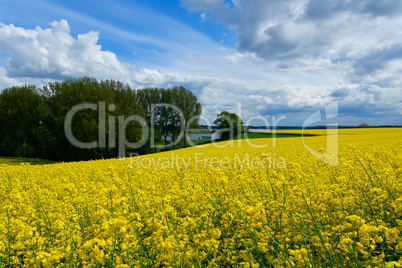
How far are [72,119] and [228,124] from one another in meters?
38.6

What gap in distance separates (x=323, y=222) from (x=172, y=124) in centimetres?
4304

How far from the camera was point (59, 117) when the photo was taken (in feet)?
103

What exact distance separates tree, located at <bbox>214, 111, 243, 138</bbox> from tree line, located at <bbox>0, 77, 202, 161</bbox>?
21.8m

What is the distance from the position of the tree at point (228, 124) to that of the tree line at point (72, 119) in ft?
71.6

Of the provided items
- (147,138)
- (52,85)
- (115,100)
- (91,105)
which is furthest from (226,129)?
(52,85)

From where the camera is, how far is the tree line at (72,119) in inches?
1231

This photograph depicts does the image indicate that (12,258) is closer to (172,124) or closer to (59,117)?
(59,117)

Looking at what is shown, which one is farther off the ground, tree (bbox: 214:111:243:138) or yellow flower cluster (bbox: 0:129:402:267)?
tree (bbox: 214:111:243:138)

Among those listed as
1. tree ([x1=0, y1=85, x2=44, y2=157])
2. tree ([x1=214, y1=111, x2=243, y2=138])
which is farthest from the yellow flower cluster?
tree ([x1=214, y1=111, x2=243, y2=138])

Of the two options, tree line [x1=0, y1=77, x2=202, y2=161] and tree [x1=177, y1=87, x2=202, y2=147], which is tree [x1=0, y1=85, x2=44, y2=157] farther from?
tree [x1=177, y1=87, x2=202, y2=147]

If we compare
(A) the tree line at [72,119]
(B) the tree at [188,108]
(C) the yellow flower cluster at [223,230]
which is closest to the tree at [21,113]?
(A) the tree line at [72,119]

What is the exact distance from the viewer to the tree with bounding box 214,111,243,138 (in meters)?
56.9

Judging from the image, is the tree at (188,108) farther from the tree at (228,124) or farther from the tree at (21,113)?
the tree at (21,113)

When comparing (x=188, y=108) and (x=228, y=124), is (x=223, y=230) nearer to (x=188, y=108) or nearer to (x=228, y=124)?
(x=188, y=108)
